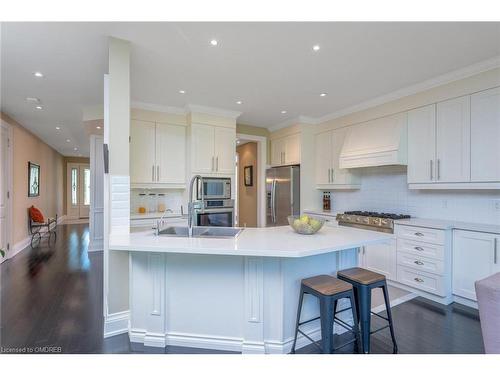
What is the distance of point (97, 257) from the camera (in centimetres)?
475

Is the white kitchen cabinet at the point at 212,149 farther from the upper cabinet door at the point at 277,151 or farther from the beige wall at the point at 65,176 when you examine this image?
the beige wall at the point at 65,176

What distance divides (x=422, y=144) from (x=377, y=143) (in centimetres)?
57

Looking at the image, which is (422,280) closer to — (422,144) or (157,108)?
(422,144)

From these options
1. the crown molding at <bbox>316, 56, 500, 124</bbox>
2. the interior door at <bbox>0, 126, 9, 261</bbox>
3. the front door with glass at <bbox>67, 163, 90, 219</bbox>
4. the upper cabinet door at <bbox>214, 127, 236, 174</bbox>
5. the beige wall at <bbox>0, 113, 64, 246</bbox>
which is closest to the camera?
the crown molding at <bbox>316, 56, 500, 124</bbox>

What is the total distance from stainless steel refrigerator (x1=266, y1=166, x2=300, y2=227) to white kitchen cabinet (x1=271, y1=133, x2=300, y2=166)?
16 cm

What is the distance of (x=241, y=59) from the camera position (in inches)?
103

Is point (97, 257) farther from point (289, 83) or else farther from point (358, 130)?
point (358, 130)

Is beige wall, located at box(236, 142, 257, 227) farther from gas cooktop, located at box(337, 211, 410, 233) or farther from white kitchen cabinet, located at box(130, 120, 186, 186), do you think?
gas cooktop, located at box(337, 211, 410, 233)

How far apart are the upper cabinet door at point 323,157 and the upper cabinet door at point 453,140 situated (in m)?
1.73

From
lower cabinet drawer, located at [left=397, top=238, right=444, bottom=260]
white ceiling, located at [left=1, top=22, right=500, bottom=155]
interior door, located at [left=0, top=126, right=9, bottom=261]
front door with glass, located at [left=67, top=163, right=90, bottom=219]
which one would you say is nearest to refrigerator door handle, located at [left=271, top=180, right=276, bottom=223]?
white ceiling, located at [left=1, top=22, right=500, bottom=155]

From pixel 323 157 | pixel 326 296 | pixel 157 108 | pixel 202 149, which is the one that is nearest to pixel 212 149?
pixel 202 149

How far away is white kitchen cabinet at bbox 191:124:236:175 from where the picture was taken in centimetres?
413

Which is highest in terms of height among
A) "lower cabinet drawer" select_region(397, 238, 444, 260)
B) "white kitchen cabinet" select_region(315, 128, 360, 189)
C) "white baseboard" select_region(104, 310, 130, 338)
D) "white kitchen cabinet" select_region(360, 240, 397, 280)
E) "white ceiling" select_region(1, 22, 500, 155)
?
"white ceiling" select_region(1, 22, 500, 155)
